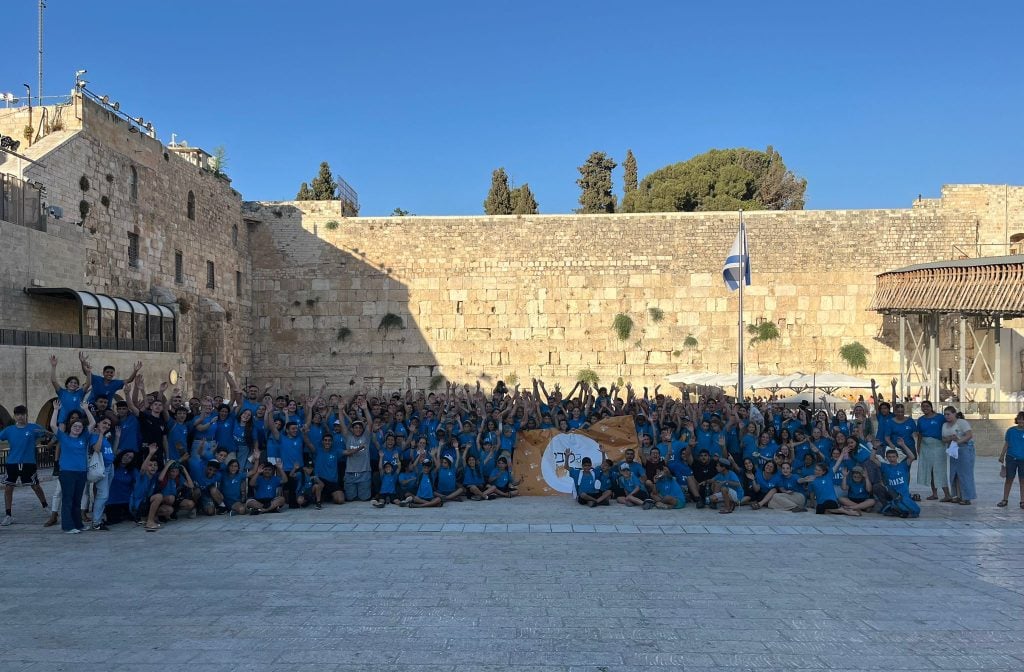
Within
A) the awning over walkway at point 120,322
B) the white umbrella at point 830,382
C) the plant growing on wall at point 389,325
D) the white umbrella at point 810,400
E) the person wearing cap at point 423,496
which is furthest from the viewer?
the plant growing on wall at point 389,325

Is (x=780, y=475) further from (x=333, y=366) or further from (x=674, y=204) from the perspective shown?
(x=674, y=204)

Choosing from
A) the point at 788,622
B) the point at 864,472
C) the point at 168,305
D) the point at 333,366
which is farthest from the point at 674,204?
the point at 788,622

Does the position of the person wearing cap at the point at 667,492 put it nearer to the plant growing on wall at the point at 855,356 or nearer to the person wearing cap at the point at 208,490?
the person wearing cap at the point at 208,490

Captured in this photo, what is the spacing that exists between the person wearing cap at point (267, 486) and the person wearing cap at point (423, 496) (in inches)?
58.4

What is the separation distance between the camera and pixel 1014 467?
31.6 ft

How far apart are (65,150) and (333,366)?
35.0 ft

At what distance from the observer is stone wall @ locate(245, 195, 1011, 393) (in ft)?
79.5

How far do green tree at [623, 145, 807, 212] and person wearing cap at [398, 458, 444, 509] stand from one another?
30.6 meters

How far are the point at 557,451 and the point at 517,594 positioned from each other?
5.08m

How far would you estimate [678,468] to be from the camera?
9.99 m

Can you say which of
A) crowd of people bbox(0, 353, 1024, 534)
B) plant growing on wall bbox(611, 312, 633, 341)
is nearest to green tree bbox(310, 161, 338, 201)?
plant growing on wall bbox(611, 312, 633, 341)

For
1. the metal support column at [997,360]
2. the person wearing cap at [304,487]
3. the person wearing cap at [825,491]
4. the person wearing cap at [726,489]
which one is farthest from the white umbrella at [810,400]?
the person wearing cap at [304,487]

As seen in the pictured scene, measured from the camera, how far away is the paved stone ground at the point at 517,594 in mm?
4582

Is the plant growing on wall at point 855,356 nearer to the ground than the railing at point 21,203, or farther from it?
nearer to the ground
